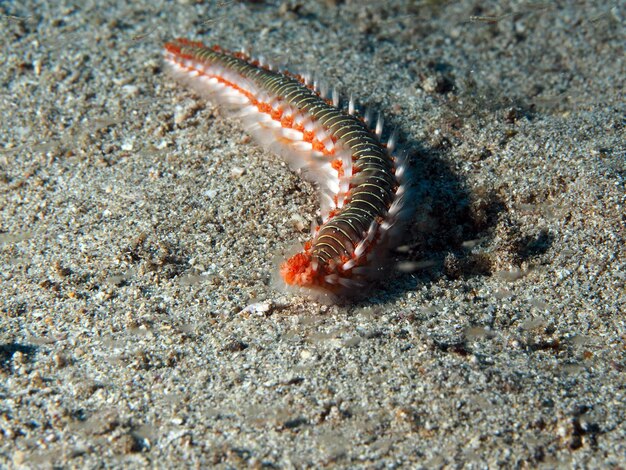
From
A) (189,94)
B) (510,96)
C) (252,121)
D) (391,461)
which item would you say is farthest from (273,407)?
(510,96)

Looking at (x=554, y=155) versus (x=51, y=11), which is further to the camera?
(x=51, y=11)

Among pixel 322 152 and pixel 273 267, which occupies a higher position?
pixel 322 152

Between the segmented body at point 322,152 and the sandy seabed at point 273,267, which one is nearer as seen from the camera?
the sandy seabed at point 273,267

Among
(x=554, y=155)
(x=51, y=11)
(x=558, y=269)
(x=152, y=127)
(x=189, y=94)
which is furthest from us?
(x=51, y=11)

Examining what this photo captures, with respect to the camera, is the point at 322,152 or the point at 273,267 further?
the point at 322,152

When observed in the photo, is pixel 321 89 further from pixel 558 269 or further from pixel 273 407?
pixel 273 407

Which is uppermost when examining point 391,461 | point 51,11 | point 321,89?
point 321,89

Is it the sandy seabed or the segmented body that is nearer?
the sandy seabed

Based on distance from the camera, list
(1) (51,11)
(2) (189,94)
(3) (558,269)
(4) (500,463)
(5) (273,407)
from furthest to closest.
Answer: (1) (51,11) < (2) (189,94) < (3) (558,269) < (5) (273,407) < (4) (500,463)
